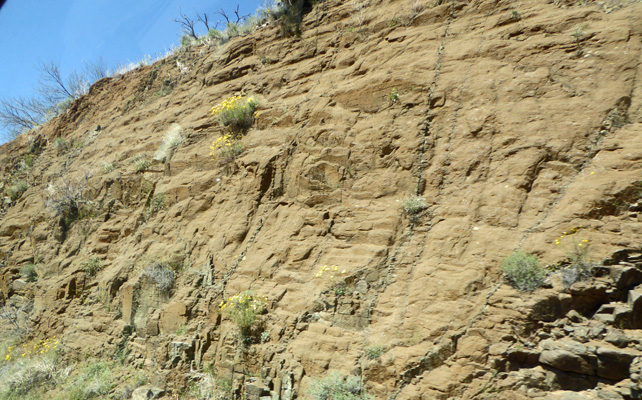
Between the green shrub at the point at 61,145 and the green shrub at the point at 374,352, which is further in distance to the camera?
the green shrub at the point at 61,145

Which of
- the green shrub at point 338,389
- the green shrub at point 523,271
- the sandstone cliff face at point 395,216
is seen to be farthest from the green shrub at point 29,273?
the green shrub at point 523,271

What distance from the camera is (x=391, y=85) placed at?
6.75 meters

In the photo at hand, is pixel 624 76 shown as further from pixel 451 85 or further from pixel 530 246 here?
pixel 530 246

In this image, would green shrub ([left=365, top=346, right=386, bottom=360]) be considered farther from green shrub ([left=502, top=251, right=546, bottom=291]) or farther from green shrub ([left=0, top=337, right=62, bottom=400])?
green shrub ([left=0, top=337, right=62, bottom=400])

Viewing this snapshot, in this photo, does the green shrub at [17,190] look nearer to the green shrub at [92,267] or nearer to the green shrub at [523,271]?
the green shrub at [92,267]

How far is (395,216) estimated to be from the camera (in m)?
5.59

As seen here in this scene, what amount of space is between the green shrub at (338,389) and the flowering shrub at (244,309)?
4.67 feet

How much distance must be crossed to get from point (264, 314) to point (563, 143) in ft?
15.0

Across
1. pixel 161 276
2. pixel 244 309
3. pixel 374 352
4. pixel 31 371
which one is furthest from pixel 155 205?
pixel 374 352

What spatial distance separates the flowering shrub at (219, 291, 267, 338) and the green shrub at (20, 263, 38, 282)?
20.0 feet

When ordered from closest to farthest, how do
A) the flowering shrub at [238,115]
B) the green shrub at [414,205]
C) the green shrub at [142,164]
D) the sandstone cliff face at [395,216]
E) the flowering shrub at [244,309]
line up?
the sandstone cliff face at [395,216] < the green shrub at [414,205] < the flowering shrub at [244,309] < the flowering shrub at [238,115] < the green shrub at [142,164]

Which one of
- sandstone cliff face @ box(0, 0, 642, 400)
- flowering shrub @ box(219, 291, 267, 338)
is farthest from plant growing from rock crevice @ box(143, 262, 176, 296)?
flowering shrub @ box(219, 291, 267, 338)

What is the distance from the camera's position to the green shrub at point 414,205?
5469 mm

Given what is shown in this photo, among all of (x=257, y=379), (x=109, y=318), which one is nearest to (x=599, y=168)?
(x=257, y=379)
